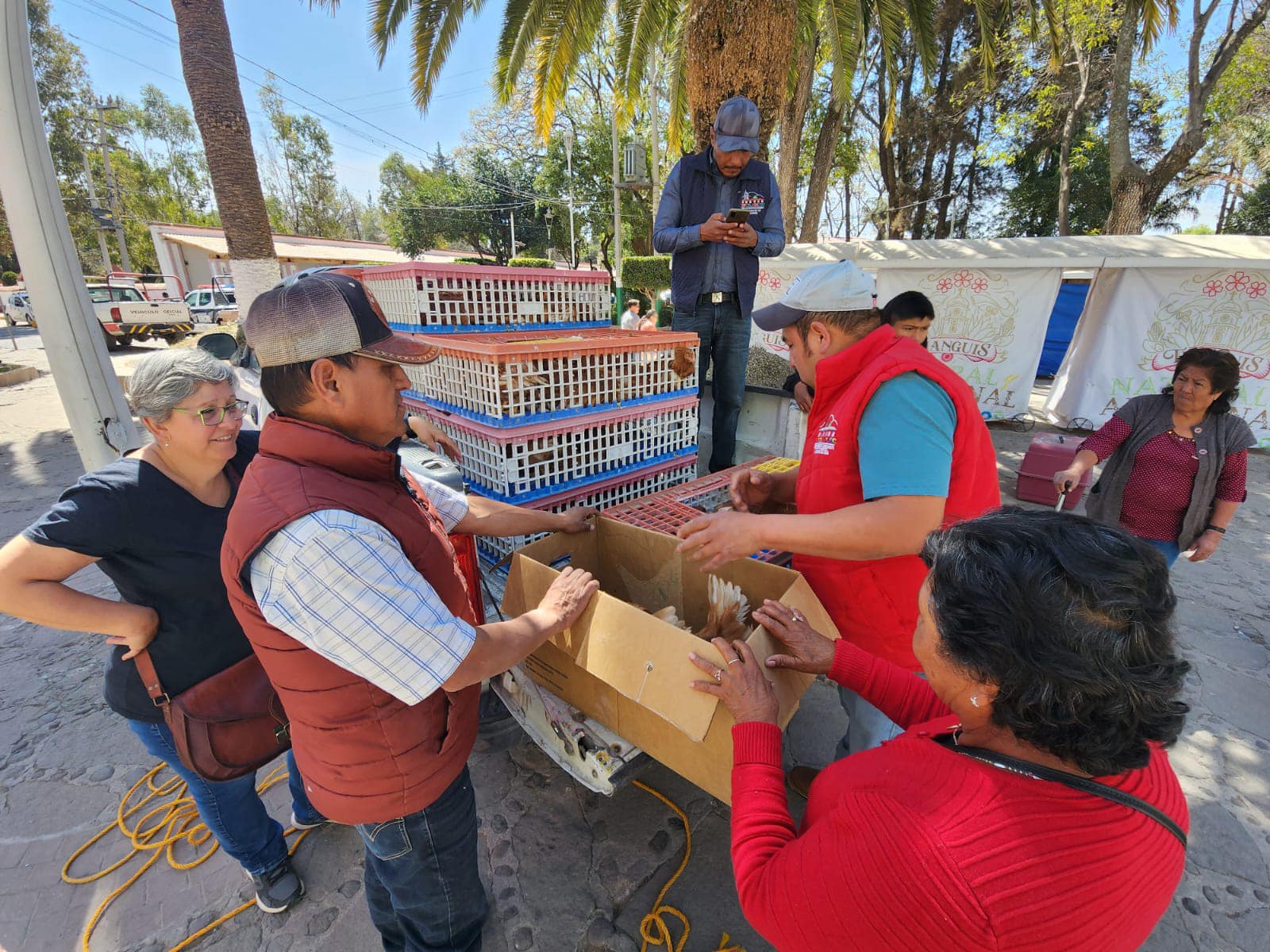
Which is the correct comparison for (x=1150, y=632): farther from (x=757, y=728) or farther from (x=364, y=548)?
(x=364, y=548)

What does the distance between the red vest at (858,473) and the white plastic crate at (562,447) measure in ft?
3.48

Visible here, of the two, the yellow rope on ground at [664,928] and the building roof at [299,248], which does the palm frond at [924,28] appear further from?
the building roof at [299,248]

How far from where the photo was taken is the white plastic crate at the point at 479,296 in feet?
8.95

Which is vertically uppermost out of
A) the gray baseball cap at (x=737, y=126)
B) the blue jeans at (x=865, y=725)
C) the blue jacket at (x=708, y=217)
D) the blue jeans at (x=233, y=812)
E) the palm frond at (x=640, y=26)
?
the palm frond at (x=640, y=26)

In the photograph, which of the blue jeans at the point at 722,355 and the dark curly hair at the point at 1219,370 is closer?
the dark curly hair at the point at 1219,370

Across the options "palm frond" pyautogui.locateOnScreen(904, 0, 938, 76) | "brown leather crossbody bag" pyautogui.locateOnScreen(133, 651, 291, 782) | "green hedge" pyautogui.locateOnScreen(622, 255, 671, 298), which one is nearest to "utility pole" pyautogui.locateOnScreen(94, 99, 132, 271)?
"green hedge" pyautogui.locateOnScreen(622, 255, 671, 298)

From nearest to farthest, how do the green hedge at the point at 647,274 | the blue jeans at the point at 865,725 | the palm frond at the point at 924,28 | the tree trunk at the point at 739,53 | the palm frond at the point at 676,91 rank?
the blue jeans at the point at 865,725 → the tree trunk at the point at 739,53 → the palm frond at the point at 924,28 → the palm frond at the point at 676,91 → the green hedge at the point at 647,274

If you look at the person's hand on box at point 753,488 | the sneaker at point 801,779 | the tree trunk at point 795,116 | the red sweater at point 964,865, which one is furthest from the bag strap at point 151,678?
the tree trunk at point 795,116

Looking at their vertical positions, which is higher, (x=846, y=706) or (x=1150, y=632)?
(x=1150, y=632)

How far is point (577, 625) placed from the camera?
5.31ft

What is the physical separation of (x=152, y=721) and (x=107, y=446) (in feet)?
7.64

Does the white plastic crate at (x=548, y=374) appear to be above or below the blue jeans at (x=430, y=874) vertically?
above

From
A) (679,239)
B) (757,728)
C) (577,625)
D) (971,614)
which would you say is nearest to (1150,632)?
(971,614)

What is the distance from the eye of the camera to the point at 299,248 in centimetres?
3072
